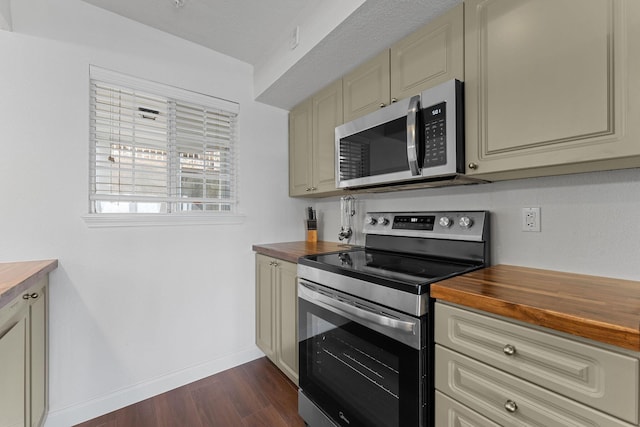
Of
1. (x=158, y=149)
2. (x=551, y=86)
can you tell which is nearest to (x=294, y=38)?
(x=158, y=149)

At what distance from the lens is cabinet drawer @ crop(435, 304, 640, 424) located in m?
0.68

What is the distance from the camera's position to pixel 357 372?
4.39 feet

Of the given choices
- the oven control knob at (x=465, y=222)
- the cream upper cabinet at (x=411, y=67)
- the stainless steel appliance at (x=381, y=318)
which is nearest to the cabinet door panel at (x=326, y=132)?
the cream upper cabinet at (x=411, y=67)

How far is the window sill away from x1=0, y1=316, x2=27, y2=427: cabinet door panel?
0.66 m

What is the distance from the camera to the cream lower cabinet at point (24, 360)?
1067 mm

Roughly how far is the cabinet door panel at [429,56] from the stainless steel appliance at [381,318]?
28.1 inches

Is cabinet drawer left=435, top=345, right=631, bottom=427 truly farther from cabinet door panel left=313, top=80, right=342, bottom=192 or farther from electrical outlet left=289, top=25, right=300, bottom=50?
electrical outlet left=289, top=25, right=300, bottom=50

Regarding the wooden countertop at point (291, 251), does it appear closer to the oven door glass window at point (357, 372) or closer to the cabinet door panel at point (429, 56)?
the oven door glass window at point (357, 372)

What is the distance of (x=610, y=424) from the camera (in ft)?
2.28

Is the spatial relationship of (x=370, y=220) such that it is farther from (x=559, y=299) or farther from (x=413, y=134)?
(x=559, y=299)

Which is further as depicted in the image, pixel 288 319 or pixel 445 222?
pixel 288 319

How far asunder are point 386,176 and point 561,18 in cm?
91

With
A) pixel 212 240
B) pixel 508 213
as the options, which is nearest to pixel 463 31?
pixel 508 213

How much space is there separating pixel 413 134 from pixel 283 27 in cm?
128
